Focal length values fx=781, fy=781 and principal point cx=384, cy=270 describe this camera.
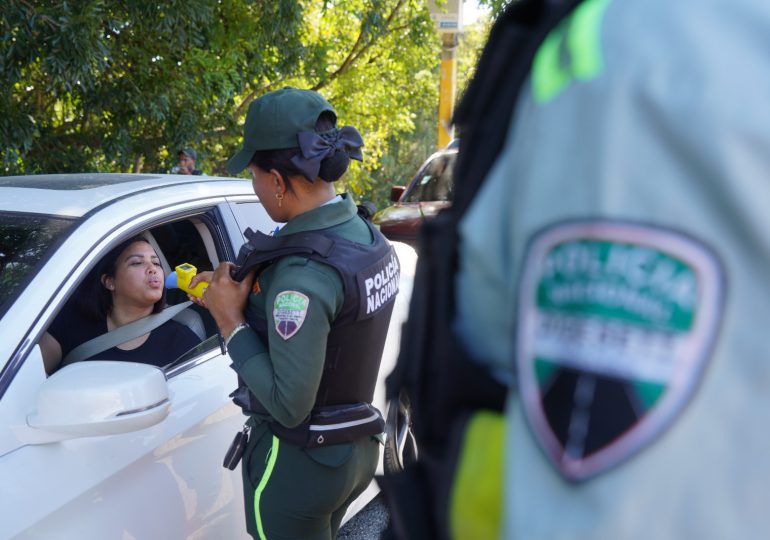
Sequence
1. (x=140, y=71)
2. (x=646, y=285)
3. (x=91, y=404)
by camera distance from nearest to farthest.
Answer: (x=646, y=285), (x=91, y=404), (x=140, y=71)

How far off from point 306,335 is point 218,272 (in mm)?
372

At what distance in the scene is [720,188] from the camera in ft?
1.87

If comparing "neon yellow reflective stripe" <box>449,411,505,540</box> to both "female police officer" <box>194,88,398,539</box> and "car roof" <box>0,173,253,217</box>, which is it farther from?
"car roof" <box>0,173,253,217</box>

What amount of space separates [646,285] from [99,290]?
2702mm

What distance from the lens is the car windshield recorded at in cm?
209

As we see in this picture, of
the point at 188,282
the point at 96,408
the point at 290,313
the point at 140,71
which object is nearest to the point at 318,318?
the point at 290,313

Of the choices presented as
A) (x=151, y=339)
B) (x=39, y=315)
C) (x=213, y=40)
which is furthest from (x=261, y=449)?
(x=213, y=40)

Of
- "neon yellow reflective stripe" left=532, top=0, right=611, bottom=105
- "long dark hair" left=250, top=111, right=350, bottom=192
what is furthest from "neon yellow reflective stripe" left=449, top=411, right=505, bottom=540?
"long dark hair" left=250, top=111, right=350, bottom=192

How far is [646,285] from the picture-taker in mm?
575

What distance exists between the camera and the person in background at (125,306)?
2797 millimetres

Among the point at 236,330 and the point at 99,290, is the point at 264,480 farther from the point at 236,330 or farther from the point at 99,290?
the point at 99,290

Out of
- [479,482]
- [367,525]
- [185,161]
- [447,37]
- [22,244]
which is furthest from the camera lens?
[447,37]

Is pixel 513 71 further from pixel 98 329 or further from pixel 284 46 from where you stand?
pixel 284 46

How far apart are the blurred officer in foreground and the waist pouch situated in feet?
4.74
